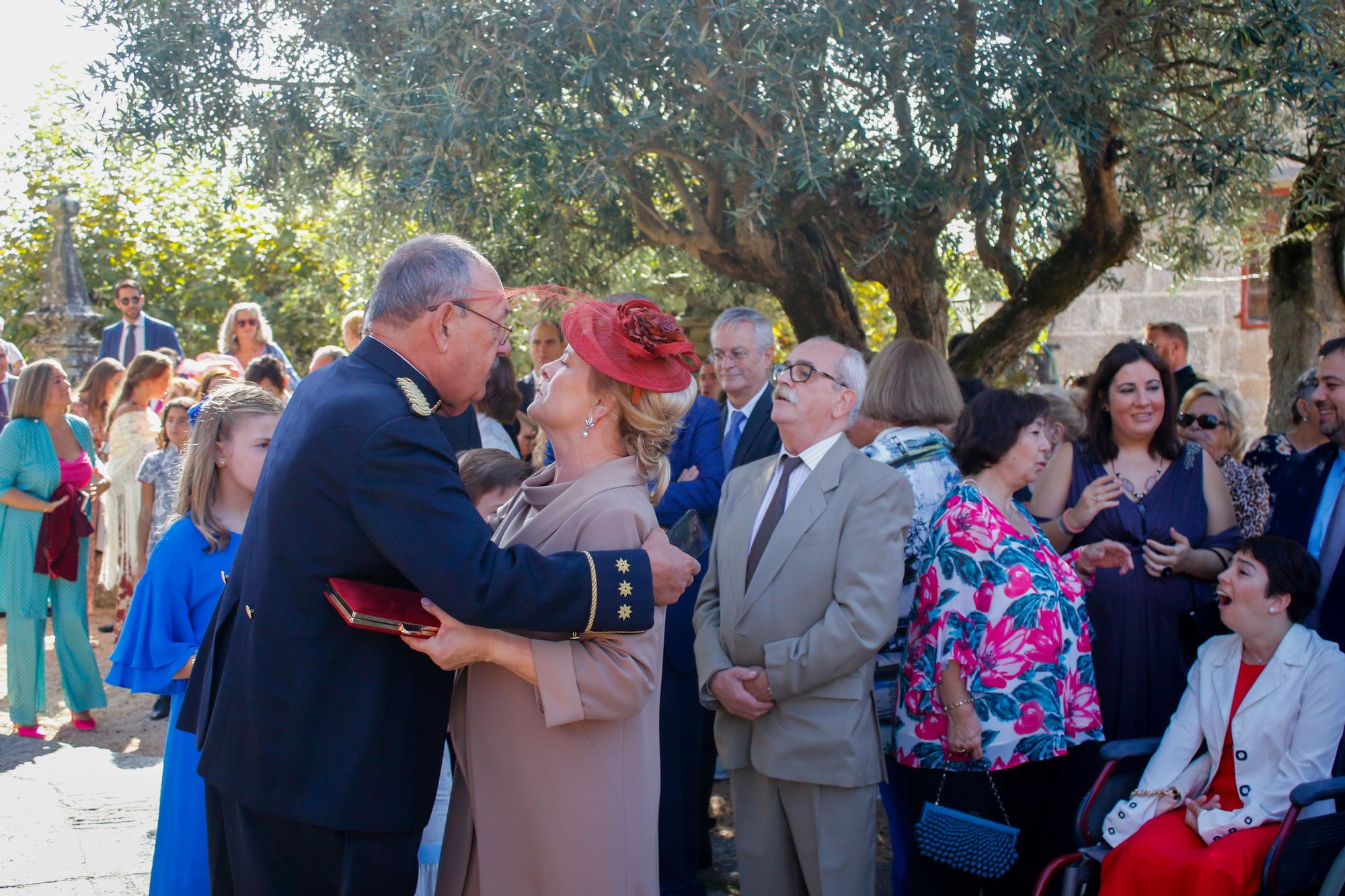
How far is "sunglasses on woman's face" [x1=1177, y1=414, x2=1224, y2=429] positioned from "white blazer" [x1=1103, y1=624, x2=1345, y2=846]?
2.16 metres

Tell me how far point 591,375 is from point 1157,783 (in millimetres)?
2392

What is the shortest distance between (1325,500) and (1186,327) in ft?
25.7

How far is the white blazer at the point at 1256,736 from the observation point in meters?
3.40

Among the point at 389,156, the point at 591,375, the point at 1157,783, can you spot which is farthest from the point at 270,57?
the point at 1157,783

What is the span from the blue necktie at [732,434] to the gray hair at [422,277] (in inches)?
117

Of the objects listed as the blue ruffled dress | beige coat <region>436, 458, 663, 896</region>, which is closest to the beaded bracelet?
beige coat <region>436, 458, 663, 896</region>

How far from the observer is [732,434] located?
5312mm

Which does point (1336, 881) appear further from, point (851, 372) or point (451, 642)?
point (451, 642)

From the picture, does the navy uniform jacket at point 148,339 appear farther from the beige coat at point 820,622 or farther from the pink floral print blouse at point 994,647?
the pink floral print blouse at point 994,647

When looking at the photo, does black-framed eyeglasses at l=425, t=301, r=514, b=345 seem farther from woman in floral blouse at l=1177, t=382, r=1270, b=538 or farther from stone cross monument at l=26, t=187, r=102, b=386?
stone cross monument at l=26, t=187, r=102, b=386

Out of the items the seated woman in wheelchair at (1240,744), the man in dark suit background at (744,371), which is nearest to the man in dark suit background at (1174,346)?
the man in dark suit background at (744,371)

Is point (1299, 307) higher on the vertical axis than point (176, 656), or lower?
higher

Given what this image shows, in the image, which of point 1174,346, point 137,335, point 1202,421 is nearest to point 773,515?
point 1202,421

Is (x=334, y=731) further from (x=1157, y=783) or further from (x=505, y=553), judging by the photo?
(x=1157, y=783)
